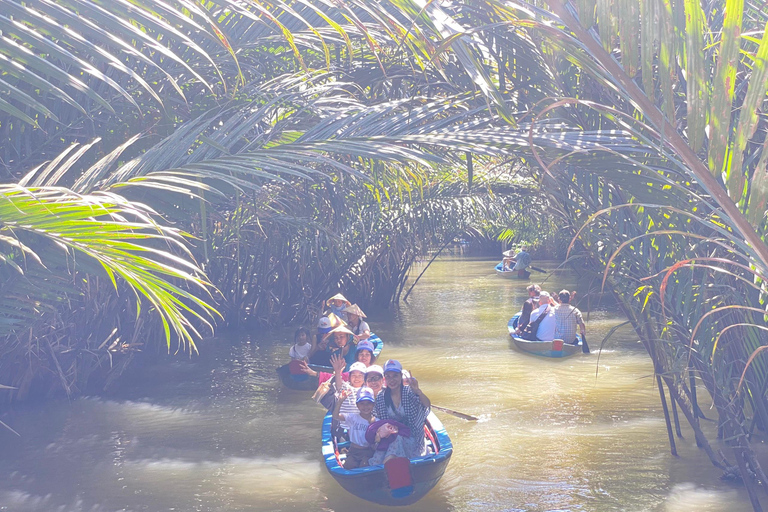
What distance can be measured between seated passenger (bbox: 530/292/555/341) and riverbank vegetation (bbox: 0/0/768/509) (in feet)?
22.3

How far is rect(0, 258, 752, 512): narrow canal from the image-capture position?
7.67 metres

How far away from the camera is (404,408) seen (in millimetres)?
7332

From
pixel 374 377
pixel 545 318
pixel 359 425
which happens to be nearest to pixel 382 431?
pixel 359 425

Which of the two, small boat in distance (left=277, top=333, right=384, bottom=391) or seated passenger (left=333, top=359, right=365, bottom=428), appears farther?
small boat in distance (left=277, top=333, right=384, bottom=391)

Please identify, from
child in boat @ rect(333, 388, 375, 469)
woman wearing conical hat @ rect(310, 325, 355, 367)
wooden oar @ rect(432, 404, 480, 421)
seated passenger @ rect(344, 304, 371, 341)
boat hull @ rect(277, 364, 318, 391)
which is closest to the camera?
child in boat @ rect(333, 388, 375, 469)

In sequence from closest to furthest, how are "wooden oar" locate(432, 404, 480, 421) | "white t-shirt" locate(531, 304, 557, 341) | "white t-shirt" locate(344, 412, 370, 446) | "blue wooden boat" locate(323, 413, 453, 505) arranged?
"blue wooden boat" locate(323, 413, 453, 505) → "white t-shirt" locate(344, 412, 370, 446) → "wooden oar" locate(432, 404, 480, 421) → "white t-shirt" locate(531, 304, 557, 341)

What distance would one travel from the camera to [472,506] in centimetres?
753

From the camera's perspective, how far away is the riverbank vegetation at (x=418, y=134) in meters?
2.41

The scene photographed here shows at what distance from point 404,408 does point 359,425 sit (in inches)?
20.8

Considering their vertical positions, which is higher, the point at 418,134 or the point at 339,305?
the point at 418,134

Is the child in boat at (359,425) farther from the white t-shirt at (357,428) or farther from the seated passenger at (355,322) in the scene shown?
the seated passenger at (355,322)

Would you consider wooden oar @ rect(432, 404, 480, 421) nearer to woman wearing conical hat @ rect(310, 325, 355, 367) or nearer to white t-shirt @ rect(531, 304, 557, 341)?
woman wearing conical hat @ rect(310, 325, 355, 367)

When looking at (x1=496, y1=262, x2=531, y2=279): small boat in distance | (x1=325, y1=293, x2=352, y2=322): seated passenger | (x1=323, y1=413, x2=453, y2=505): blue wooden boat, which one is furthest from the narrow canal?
(x1=496, y1=262, x2=531, y2=279): small boat in distance

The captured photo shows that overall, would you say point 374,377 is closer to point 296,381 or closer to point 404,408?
point 404,408
